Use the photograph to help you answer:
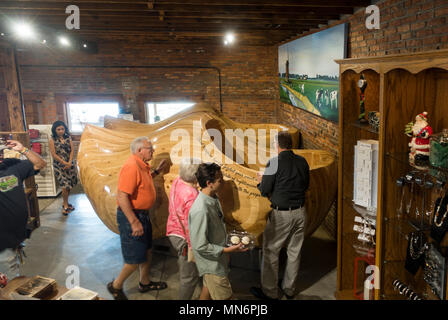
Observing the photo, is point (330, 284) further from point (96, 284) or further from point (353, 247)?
point (96, 284)

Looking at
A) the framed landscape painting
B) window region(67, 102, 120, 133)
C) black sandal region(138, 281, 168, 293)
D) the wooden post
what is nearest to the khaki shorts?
black sandal region(138, 281, 168, 293)

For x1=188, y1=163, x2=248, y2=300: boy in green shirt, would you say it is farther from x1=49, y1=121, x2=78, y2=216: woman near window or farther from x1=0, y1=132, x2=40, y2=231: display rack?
x1=49, y1=121, x2=78, y2=216: woman near window

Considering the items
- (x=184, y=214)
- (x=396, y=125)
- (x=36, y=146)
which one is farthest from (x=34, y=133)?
(x=396, y=125)

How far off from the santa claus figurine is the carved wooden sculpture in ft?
5.58

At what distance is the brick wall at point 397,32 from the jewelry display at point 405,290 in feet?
5.63

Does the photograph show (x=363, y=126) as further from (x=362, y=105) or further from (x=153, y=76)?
(x=153, y=76)

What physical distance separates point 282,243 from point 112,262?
86.1 inches

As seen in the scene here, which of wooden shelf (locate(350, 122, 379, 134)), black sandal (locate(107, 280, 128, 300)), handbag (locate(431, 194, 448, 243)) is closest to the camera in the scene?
handbag (locate(431, 194, 448, 243))

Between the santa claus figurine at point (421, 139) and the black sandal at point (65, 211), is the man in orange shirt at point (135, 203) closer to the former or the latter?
the santa claus figurine at point (421, 139)

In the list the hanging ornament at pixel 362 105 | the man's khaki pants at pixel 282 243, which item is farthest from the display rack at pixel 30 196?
the hanging ornament at pixel 362 105

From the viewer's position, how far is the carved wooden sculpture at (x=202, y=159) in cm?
419

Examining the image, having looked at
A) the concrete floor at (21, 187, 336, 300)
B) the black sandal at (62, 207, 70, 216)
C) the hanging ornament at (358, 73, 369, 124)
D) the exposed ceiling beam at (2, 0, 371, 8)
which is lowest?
the concrete floor at (21, 187, 336, 300)

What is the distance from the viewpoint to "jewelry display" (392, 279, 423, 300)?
9.46 feet

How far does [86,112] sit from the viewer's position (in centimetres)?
1019
